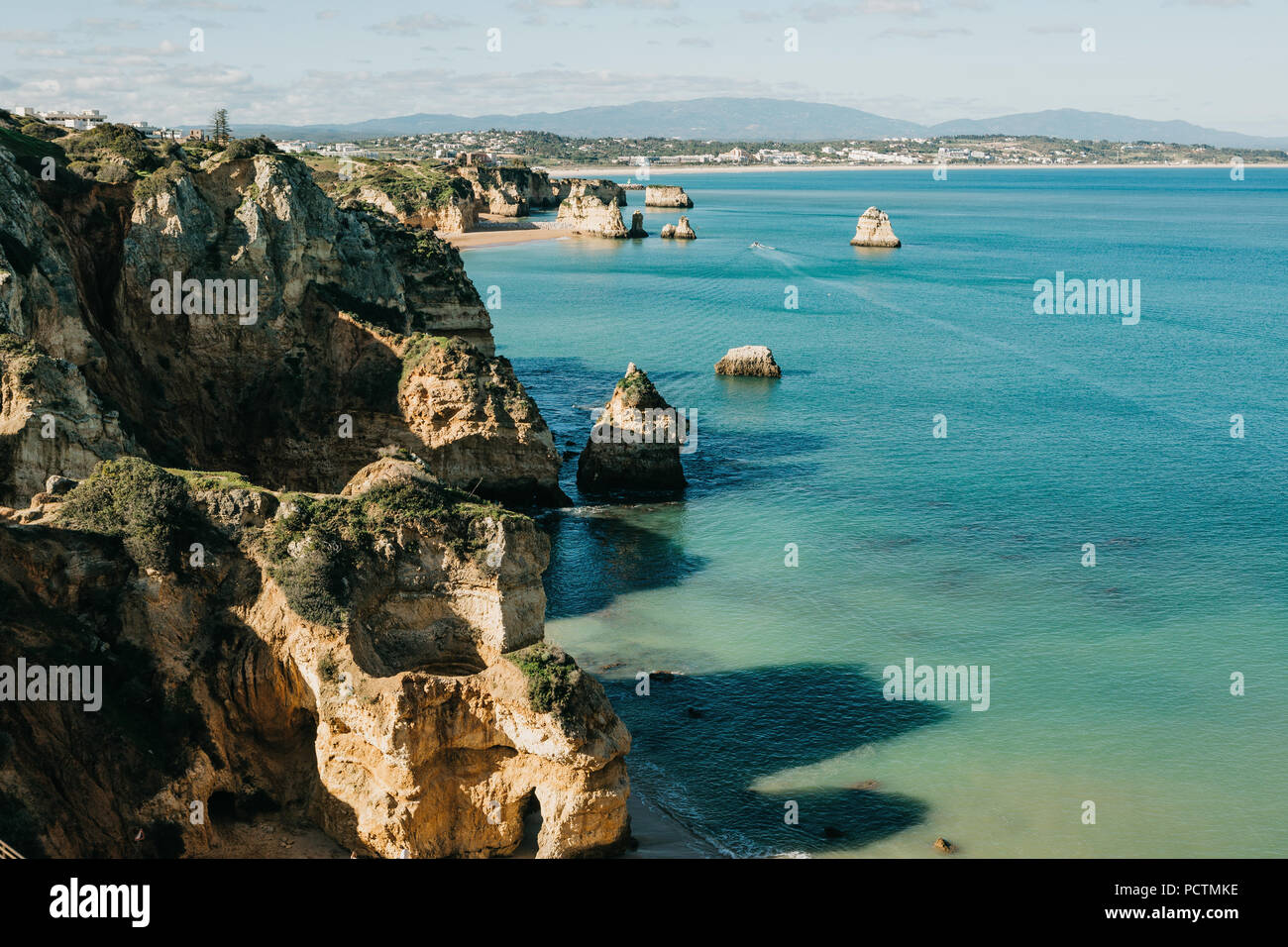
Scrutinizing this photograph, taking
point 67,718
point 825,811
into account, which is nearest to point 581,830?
point 825,811

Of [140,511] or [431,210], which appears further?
[431,210]

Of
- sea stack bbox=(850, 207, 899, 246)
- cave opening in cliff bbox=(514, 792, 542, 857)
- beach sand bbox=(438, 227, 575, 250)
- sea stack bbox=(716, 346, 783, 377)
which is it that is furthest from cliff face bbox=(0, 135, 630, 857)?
sea stack bbox=(850, 207, 899, 246)

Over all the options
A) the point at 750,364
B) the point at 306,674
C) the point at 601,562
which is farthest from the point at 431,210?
the point at 306,674

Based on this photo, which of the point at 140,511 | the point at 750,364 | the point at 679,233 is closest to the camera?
the point at 140,511

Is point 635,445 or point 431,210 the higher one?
point 431,210

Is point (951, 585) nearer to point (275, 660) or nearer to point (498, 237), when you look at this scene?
point (275, 660)

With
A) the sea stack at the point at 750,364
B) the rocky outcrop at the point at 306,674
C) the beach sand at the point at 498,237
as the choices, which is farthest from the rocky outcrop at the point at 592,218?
the rocky outcrop at the point at 306,674
